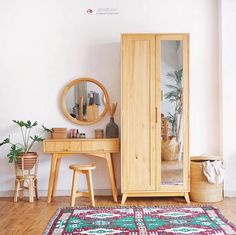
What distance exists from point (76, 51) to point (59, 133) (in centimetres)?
113

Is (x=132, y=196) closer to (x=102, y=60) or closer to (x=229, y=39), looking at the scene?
(x=102, y=60)

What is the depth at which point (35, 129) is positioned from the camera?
206 inches

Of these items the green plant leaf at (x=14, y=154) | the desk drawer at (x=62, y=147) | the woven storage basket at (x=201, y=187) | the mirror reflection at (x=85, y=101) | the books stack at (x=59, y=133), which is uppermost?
the mirror reflection at (x=85, y=101)

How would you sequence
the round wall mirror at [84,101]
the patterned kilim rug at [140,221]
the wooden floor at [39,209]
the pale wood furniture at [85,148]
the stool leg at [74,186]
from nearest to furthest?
the patterned kilim rug at [140,221] → the wooden floor at [39,209] → the stool leg at [74,186] → the pale wood furniture at [85,148] → the round wall mirror at [84,101]

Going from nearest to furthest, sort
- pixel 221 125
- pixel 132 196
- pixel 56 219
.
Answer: pixel 56 219 < pixel 132 196 < pixel 221 125

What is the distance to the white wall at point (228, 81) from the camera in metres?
5.04

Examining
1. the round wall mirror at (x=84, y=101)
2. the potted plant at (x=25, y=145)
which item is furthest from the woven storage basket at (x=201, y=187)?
the potted plant at (x=25, y=145)

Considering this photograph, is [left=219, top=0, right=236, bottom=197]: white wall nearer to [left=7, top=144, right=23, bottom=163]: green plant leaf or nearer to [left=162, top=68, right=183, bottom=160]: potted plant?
[left=162, top=68, right=183, bottom=160]: potted plant

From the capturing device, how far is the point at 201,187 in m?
4.75

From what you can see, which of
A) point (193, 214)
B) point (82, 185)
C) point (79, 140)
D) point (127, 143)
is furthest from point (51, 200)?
point (193, 214)

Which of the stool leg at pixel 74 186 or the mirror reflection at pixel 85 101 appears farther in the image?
the mirror reflection at pixel 85 101

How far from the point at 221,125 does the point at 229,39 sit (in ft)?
3.68

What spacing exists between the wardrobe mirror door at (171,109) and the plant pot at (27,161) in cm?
161

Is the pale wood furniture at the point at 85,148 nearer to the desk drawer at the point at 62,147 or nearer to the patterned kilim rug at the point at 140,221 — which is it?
the desk drawer at the point at 62,147
